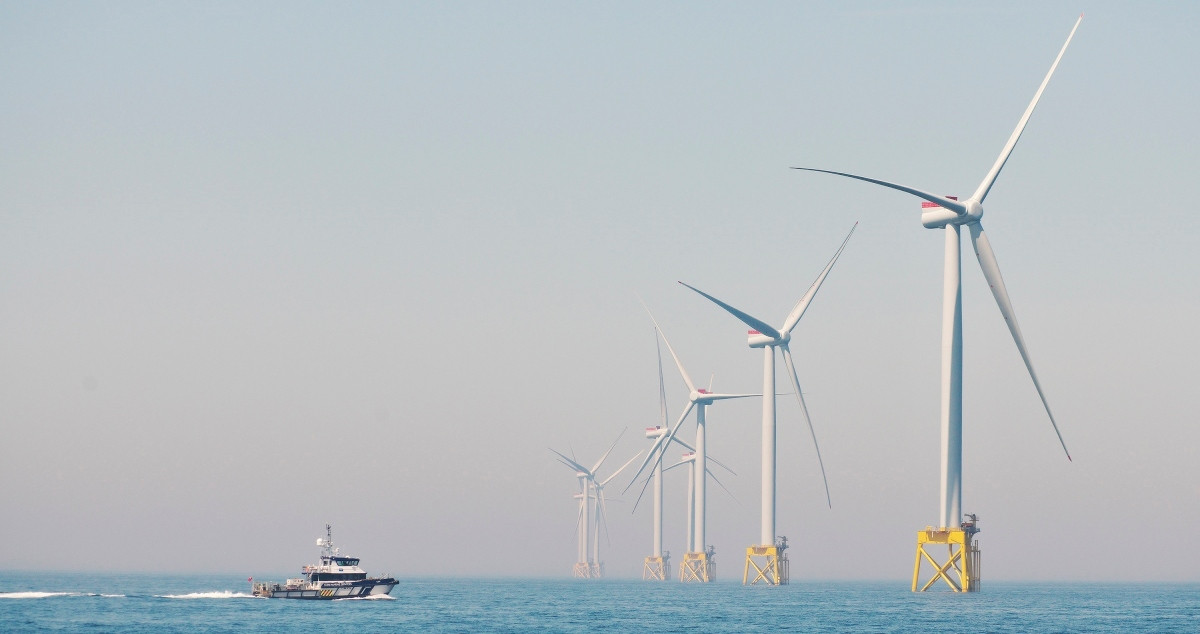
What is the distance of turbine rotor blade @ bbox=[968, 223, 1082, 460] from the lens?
112875mm

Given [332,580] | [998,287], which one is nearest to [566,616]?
[332,580]

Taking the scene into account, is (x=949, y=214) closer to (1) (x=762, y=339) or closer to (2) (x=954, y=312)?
(2) (x=954, y=312)

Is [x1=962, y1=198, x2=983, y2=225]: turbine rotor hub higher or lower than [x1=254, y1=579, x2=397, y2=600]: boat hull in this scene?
higher

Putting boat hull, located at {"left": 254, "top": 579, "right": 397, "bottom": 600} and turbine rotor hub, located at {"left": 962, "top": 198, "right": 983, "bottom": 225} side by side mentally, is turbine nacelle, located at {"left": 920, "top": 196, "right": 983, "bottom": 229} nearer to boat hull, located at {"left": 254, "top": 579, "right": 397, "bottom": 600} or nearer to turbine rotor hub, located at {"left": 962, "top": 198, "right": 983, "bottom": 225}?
turbine rotor hub, located at {"left": 962, "top": 198, "right": 983, "bottom": 225}

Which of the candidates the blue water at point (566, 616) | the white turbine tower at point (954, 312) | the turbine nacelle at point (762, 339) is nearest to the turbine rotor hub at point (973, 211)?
the white turbine tower at point (954, 312)

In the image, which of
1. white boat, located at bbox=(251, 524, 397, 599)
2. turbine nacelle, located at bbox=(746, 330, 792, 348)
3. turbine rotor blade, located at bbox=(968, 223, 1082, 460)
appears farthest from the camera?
turbine nacelle, located at bbox=(746, 330, 792, 348)

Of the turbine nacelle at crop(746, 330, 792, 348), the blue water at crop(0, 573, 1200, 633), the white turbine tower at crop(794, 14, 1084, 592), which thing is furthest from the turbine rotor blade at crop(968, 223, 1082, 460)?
the turbine nacelle at crop(746, 330, 792, 348)

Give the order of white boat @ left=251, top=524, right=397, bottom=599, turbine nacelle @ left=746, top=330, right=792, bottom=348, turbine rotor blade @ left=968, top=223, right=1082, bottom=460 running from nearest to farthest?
turbine rotor blade @ left=968, top=223, right=1082, bottom=460, white boat @ left=251, top=524, right=397, bottom=599, turbine nacelle @ left=746, top=330, right=792, bottom=348

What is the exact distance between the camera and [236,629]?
115 metres

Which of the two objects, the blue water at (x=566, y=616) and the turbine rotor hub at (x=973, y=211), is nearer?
the blue water at (x=566, y=616)

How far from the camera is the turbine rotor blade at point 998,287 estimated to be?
112875 millimetres

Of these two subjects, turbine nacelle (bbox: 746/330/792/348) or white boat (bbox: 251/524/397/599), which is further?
turbine nacelle (bbox: 746/330/792/348)

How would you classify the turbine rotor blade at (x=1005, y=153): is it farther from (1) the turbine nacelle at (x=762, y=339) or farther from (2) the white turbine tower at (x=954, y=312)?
(1) the turbine nacelle at (x=762, y=339)

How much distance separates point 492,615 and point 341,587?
21.4m
